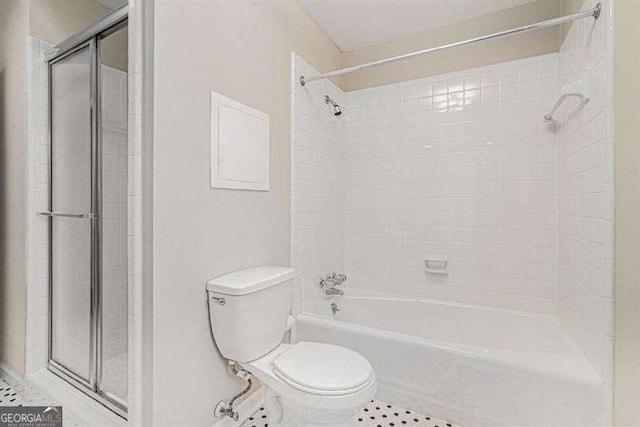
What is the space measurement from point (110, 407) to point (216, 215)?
0.99 m

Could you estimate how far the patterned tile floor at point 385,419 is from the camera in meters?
1.59

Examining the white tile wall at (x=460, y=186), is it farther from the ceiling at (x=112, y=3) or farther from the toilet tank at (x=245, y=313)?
the ceiling at (x=112, y=3)

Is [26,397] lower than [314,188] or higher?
lower

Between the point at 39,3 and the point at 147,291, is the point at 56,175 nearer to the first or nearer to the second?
the point at 39,3

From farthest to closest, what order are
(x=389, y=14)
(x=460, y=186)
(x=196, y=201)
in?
(x=460, y=186), (x=389, y=14), (x=196, y=201)

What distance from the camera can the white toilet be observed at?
124 centimetres

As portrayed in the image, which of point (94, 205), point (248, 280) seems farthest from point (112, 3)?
point (248, 280)

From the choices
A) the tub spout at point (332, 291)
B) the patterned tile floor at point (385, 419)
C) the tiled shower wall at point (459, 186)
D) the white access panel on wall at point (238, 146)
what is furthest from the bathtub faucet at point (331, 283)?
the white access panel on wall at point (238, 146)

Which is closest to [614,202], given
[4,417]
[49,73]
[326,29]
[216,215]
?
[216,215]

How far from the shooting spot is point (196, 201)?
1.37 m

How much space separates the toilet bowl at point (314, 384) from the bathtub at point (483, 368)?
0.37 m

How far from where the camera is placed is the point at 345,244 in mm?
2758

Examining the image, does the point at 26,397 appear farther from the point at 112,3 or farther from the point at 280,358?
the point at 112,3

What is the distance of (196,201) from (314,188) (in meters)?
1.05
